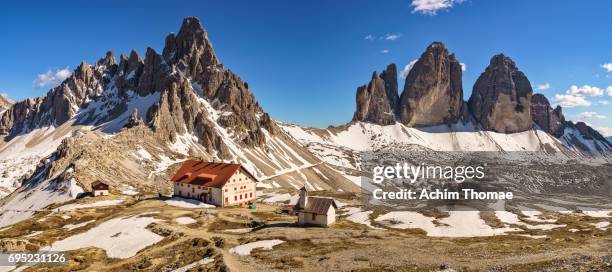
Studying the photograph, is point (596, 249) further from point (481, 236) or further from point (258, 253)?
point (258, 253)

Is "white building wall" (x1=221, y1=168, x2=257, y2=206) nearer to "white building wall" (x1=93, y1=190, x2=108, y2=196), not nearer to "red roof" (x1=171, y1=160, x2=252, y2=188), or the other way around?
"red roof" (x1=171, y1=160, x2=252, y2=188)

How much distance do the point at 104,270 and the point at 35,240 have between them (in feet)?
70.6

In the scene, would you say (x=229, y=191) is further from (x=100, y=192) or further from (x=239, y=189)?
(x=100, y=192)

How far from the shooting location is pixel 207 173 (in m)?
101

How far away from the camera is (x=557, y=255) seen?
40.2 m

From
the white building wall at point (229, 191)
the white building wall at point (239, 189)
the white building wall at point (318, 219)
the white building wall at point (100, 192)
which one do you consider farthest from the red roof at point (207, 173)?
the white building wall at point (318, 219)

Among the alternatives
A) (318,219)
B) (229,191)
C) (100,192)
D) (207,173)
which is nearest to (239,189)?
(229,191)

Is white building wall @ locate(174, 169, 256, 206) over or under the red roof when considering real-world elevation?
under

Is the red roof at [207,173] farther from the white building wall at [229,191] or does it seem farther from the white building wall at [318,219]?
the white building wall at [318,219]

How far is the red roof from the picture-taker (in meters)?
95.8

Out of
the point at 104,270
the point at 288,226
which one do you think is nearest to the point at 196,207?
the point at 288,226

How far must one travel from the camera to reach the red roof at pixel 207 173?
314 feet

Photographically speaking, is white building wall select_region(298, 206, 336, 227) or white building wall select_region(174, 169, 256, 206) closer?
white building wall select_region(298, 206, 336, 227)

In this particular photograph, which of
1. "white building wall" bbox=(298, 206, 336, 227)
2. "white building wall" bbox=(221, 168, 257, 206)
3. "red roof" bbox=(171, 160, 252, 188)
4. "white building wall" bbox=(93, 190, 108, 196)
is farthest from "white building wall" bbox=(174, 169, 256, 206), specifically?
"white building wall" bbox=(298, 206, 336, 227)
